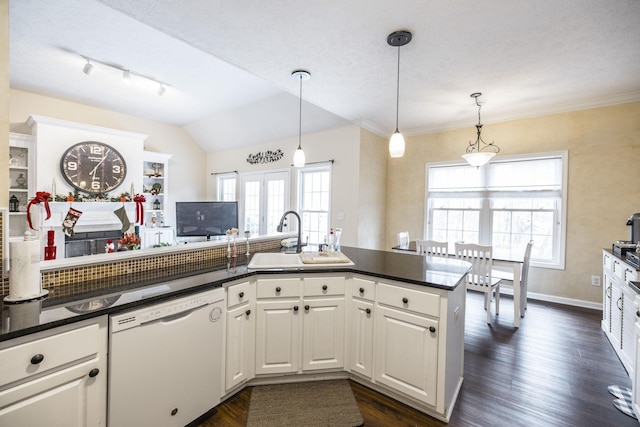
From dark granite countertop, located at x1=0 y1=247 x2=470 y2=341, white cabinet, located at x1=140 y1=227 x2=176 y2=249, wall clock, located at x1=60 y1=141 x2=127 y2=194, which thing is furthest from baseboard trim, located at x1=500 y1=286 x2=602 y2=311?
wall clock, located at x1=60 y1=141 x2=127 y2=194

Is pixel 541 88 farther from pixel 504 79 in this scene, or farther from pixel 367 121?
pixel 367 121

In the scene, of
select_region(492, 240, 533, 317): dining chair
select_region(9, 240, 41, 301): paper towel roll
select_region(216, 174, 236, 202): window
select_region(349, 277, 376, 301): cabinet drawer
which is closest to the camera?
select_region(9, 240, 41, 301): paper towel roll

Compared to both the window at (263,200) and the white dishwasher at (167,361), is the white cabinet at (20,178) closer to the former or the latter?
the window at (263,200)

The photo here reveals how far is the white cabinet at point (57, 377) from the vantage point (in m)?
0.98

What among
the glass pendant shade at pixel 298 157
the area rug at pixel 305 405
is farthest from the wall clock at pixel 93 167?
the area rug at pixel 305 405

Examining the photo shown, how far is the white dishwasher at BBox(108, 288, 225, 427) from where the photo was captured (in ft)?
4.19

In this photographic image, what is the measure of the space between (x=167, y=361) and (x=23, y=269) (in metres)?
0.78

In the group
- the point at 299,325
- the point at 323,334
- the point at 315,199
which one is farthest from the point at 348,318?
the point at 315,199

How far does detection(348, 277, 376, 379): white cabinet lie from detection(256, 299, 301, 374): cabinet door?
40 cm

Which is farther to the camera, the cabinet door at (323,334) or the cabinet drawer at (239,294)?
the cabinet door at (323,334)

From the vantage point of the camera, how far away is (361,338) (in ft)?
6.50

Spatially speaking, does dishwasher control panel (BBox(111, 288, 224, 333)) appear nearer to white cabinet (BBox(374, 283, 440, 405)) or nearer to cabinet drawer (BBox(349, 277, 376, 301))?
cabinet drawer (BBox(349, 277, 376, 301))

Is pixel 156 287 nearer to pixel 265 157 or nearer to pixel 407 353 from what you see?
pixel 407 353

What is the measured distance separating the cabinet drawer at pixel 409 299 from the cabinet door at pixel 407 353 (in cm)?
5
